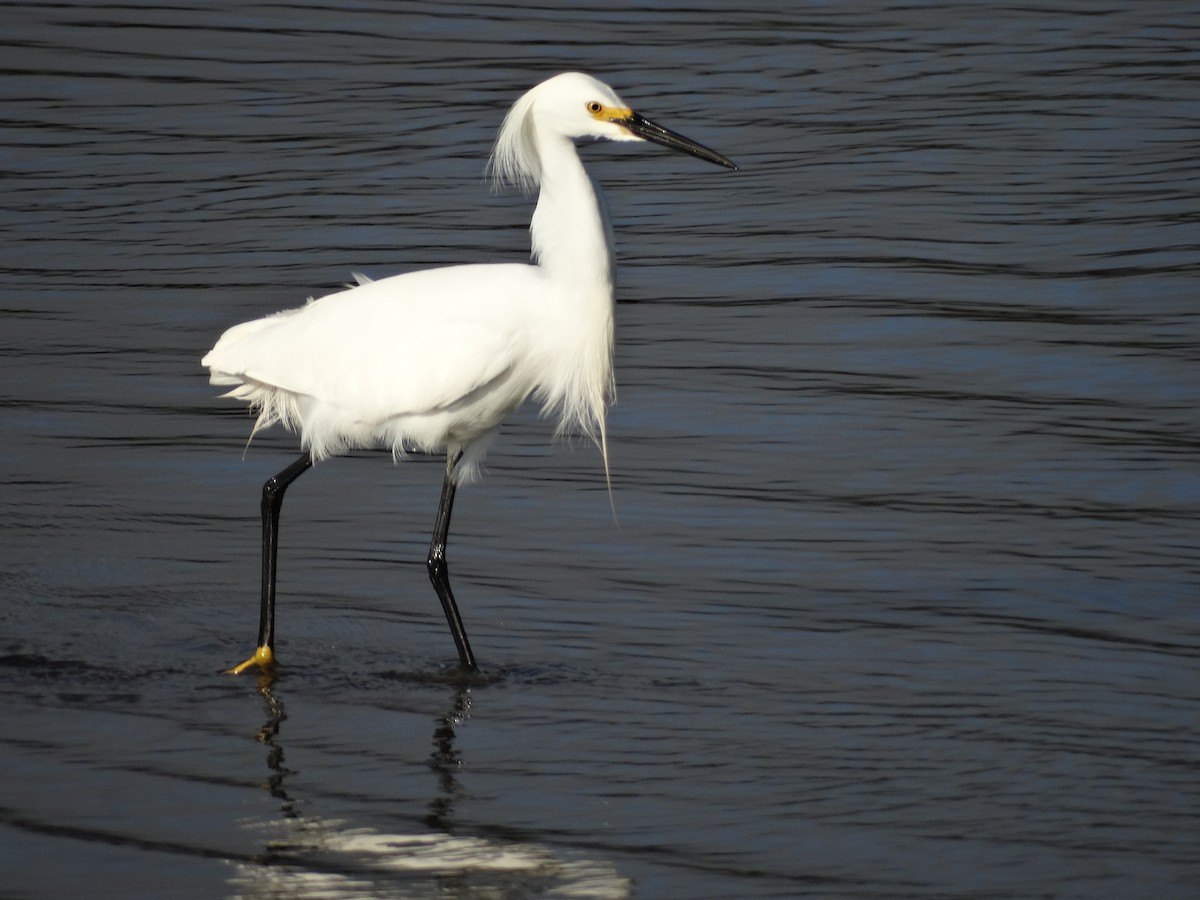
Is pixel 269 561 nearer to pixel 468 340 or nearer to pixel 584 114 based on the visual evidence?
pixel 468 340

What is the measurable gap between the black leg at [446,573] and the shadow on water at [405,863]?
0.96 metres

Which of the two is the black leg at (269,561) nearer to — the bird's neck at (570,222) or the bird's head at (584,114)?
the bird's neck at (570,222)

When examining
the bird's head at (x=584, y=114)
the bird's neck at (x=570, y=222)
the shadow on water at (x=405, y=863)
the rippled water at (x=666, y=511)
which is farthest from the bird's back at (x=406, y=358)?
the shadow on water at (x=405, y=863)

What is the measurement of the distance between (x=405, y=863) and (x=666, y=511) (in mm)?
2973

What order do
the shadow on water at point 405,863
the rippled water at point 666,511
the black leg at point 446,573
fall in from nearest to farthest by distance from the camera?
the shadow on water at point 405,863, the rippled water at point 666,511, the black leg at point 446,573

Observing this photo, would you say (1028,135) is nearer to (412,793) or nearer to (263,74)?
(263,74)

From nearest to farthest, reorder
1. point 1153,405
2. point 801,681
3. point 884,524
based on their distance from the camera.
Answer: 1. point 801,681
2. point 884,524
3. point 1153,405

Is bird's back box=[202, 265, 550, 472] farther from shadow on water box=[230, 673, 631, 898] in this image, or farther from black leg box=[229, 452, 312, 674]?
shadow on water box=[230, 673, 631, 898]

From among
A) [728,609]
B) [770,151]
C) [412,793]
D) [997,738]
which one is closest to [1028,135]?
[770,151]

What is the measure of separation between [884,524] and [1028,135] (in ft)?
19.9

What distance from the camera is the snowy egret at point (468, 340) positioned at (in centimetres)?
653

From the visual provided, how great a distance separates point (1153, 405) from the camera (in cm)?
884

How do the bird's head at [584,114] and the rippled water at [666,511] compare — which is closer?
the rippled water at [666,511]

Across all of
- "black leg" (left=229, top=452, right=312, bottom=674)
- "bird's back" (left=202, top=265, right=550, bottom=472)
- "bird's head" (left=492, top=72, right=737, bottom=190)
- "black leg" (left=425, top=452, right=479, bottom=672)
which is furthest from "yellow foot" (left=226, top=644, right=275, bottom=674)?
"bird's head" (left=492, top=72, right=737, bottom=190)
